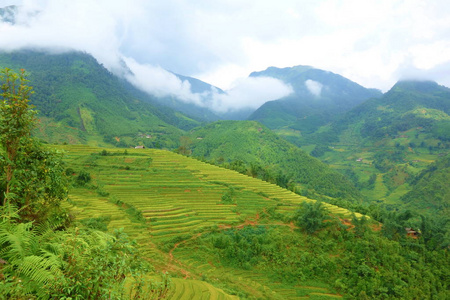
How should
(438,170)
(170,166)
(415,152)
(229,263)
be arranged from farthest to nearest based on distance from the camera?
(415,152), (438,170), (170,166), (229,263)

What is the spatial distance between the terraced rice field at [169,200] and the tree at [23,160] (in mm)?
11176

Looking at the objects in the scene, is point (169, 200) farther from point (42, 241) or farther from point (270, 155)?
point (270, 155)

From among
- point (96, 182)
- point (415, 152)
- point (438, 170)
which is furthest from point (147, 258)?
point (415, 152)

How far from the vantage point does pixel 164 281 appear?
4.68 metres

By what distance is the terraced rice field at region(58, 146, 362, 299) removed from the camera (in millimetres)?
22547

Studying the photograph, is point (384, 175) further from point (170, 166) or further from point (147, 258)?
point (147, 258)

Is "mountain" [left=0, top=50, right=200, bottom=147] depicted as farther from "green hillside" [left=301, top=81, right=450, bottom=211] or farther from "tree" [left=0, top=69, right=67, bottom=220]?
"green hillside" [left=301, top=81, right=450, bottom=211]

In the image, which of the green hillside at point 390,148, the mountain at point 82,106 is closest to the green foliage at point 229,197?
the mountain at point 82,106

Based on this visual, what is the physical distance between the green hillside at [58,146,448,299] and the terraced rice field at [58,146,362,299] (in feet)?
0.46

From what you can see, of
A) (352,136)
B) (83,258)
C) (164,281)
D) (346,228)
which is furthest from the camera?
(352,136)

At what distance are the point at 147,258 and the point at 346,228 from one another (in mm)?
22880

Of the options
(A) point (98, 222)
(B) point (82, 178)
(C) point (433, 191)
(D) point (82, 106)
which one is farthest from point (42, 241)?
(D) point (82, 106)

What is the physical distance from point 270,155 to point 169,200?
78219mm

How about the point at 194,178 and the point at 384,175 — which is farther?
the point at 384,175
